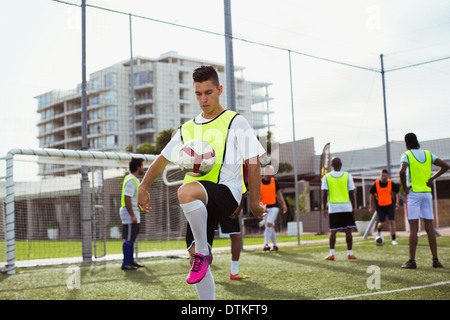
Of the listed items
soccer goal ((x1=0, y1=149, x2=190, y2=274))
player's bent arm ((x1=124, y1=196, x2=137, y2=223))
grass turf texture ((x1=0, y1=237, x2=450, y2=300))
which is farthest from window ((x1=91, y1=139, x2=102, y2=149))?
player's bent arm ((x1=124, y1=196, x2=137, y2=223))

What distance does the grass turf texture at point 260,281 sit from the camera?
19.0 feet

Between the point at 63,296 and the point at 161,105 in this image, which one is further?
the point at 161,105

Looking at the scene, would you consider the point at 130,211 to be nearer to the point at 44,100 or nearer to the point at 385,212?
the point at 385,212

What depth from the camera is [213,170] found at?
3.06 metres

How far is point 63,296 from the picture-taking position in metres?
6.22

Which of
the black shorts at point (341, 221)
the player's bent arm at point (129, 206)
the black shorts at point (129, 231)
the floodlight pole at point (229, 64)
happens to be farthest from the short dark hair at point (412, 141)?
the floodlight pole at point (229, 64)

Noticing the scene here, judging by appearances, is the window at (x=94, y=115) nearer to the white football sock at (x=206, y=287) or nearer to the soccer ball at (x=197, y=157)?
the white football sock at (x=206, y=287)

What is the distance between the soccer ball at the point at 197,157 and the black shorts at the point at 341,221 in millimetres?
7377

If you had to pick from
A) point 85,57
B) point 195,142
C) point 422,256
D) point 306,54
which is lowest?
point 422,256

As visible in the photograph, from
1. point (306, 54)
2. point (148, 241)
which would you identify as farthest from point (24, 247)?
point (306, 54)

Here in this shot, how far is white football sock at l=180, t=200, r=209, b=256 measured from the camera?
9.55 feet
